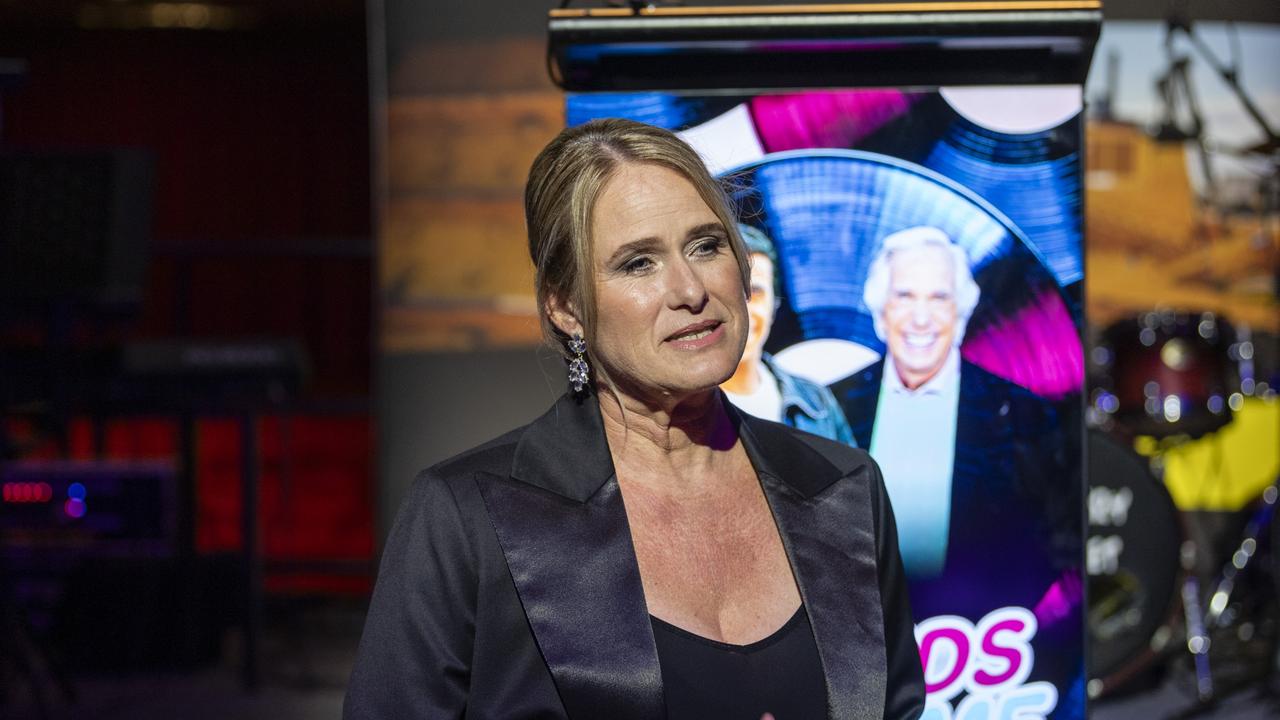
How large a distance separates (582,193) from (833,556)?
1.67 ft

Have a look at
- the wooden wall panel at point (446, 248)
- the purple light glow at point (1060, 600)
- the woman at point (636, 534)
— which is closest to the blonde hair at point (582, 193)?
the woman at point (636, 534)

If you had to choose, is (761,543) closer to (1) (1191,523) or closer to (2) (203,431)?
(1) (1191,523)

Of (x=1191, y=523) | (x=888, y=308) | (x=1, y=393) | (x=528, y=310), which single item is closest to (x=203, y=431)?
(x=1, y=393)

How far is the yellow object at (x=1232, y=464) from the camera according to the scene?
18.5 feet

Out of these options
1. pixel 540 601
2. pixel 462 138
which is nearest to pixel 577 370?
pixel 540 601

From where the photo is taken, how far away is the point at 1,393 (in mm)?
3979

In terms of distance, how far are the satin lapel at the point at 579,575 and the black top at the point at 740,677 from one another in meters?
0.04

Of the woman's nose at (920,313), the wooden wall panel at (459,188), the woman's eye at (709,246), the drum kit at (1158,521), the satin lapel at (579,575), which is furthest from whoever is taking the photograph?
the drum kit at (1158,521)

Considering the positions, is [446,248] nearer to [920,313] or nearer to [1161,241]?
[920,313]

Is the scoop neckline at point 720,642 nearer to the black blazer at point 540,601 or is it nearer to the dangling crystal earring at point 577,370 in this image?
the black blazer at point 540,601

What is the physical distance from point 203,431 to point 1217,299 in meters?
5.00

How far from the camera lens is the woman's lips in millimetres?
1440

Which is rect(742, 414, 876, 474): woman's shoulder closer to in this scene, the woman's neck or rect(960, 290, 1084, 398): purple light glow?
the woman's neck

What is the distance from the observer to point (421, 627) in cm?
139
